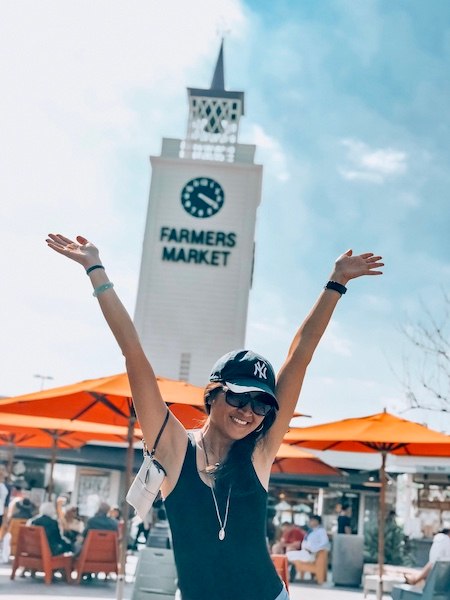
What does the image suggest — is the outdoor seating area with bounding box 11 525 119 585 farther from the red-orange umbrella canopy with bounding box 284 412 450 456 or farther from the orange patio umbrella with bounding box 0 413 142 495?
the red-orange umbrella canopy with bounding box 284 412 450 456

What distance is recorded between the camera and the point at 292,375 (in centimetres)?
193

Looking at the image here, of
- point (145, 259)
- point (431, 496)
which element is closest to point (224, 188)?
point (145, 259)

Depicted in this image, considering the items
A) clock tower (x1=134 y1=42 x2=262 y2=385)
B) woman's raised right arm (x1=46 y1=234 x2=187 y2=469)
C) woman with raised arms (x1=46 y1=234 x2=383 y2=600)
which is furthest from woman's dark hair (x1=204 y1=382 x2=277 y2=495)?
clock tower (x1=134 y1=42 x2=262 y2=385)

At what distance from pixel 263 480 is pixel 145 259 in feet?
101

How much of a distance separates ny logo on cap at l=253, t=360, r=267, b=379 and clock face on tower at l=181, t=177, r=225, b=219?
31149 millimetres

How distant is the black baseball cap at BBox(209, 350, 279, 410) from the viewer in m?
1.67

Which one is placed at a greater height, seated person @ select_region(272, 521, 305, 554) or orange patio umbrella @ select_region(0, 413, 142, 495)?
orange patio umbrella @ select_region(0, 413, 142, 495)

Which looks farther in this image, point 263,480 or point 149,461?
point 263,480

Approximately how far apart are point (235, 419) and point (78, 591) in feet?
29.2

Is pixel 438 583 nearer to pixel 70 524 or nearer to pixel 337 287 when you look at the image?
pixel 70 524

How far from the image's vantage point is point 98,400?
837cm

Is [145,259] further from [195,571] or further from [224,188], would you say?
[195,571]

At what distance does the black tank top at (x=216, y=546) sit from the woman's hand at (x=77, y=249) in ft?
1.87

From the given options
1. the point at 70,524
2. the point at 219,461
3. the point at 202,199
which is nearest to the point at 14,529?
the point at 70,524
